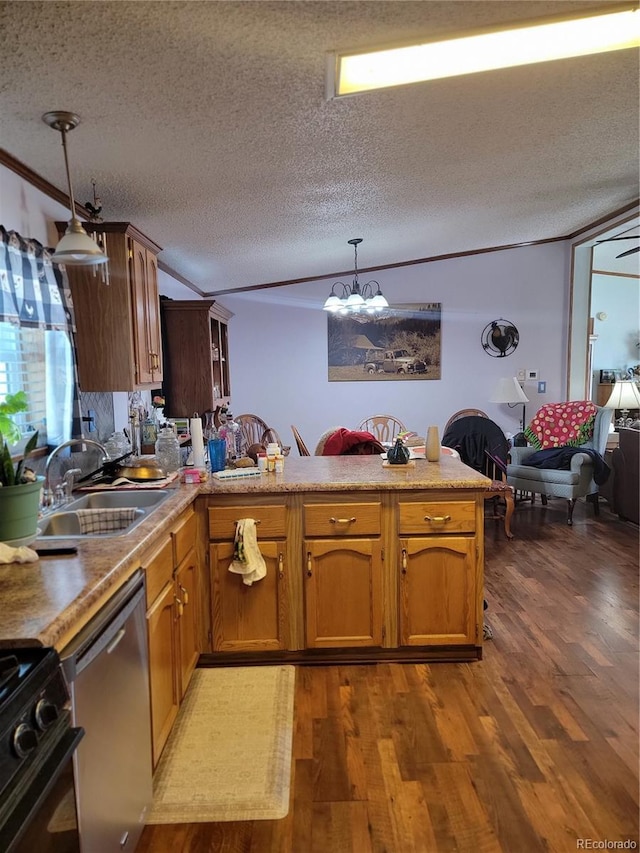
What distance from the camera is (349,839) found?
1.67 meters

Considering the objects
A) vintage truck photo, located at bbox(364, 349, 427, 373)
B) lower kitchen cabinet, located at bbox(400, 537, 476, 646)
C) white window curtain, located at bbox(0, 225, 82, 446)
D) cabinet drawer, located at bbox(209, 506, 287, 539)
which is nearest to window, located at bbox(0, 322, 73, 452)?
white window curtain, located at bbox(0, 225, 82, 446)

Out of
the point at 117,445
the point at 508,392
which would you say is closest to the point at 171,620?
the point at 117,445

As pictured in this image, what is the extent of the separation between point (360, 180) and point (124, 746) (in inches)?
115

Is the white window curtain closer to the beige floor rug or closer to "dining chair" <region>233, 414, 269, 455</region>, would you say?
the beige floor rug

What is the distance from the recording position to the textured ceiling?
1.55 m

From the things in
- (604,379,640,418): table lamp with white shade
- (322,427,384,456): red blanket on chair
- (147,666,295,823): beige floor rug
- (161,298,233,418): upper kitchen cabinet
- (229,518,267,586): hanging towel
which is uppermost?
(161,298,233,418): upper kitchen cabinet

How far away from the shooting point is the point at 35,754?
1020 mm

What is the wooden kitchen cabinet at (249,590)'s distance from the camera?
8.38 feet

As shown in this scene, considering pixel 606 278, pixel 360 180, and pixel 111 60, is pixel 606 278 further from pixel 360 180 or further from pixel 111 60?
pixel 111 60

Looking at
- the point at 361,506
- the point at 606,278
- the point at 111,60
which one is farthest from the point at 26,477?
the point at 606,278

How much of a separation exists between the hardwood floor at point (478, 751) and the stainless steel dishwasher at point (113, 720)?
0.27 metres

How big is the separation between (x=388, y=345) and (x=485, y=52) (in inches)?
176

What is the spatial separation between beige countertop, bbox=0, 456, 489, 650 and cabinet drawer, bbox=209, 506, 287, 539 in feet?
0.28

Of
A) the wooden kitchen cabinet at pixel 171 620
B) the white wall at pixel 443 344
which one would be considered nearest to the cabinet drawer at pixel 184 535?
the wooden kitchen cabinet at pixel 171 620
